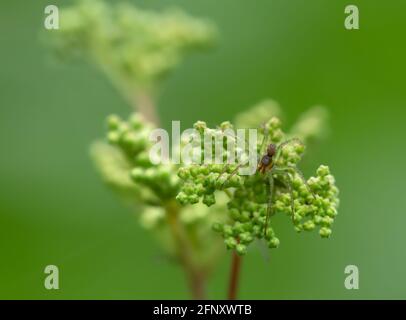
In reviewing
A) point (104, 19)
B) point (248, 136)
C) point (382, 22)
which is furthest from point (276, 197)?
point (382, 22)

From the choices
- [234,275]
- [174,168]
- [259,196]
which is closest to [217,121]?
[174,168]

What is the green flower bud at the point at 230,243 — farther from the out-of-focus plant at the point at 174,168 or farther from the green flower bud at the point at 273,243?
the green flower bud at the point at 273,243

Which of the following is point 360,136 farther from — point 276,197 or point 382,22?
point 276,197

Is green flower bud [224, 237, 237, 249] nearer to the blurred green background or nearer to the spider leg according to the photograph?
the spider leg

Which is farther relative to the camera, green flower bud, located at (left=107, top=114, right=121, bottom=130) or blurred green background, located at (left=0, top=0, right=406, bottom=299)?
blurred green background, located at (left=0, top=0, right=406, bottom=299)

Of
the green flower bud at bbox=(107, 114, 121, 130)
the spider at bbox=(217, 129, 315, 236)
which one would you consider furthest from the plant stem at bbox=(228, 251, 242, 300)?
the green flower bud at bbox=(107, 114, 121, 130)

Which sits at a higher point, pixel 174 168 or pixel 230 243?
pixel 174 168

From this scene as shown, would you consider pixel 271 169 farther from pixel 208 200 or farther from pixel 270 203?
pixel 208 200
